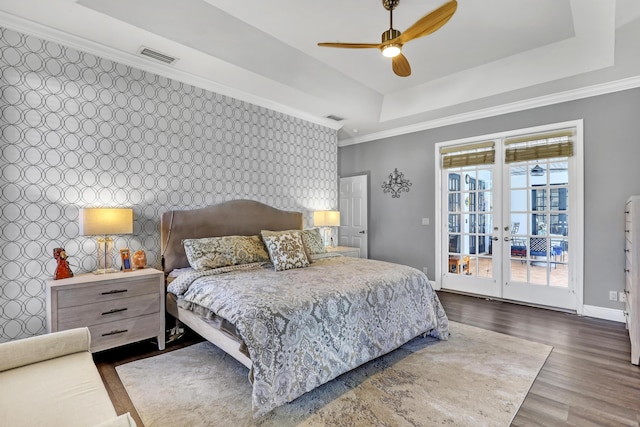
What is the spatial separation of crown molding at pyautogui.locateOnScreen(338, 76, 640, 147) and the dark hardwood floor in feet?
8.89

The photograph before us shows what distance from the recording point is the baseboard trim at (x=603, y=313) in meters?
3.66

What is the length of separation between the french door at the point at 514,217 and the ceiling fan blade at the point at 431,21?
8.95 ft

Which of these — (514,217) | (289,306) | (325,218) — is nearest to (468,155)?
(514,217)

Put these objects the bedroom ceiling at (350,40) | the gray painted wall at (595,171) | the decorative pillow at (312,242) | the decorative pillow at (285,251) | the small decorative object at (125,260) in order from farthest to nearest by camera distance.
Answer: the decorative pillow at (312,242) → the gray painted wall at (595,171) → the decorative pillow at (285,251) → the small decorative object at (125,260) → the bedroom ceiling at (350,40)

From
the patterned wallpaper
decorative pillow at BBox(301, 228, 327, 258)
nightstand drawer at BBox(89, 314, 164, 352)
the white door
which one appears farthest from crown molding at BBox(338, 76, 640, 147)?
nightstand drawer at BBox(89, 314, 164, 352)

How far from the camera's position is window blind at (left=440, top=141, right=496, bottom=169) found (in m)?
4.65

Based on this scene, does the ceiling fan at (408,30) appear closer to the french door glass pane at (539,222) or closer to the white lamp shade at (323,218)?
the white lamp shade at (323,218)

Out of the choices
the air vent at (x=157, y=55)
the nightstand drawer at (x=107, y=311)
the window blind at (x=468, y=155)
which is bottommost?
the nightstand drawer at (x=107, y=311)

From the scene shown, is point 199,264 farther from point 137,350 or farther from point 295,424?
point 295,424

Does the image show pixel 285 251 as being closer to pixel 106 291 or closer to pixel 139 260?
pixel 139 260

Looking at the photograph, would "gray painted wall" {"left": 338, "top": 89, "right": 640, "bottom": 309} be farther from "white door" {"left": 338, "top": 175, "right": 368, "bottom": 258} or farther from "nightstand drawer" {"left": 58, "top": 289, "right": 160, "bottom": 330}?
"nightstand drawer" {"left": 58, "top": 289, "right": 160, "bottom": 330}

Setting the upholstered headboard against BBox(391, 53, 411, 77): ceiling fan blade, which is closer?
BBox(391, 53, 411, 77): ceiling fan blade

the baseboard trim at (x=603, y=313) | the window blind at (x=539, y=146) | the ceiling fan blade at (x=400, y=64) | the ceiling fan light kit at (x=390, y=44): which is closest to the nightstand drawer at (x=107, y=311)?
the ceiling fan light kit at (x=390, y=44)

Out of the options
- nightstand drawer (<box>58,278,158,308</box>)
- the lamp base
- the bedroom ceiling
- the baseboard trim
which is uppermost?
the bedroom ceiling
